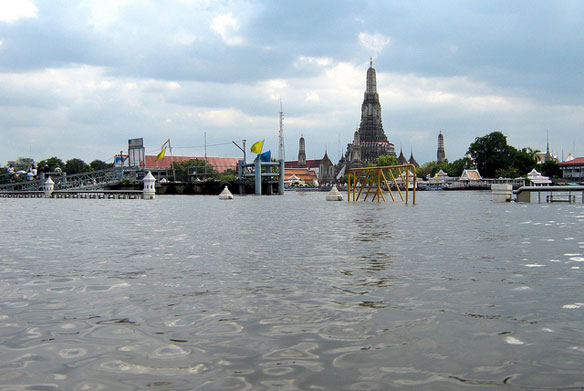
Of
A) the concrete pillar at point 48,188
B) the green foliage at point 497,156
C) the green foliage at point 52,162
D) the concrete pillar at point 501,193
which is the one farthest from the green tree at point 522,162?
the green foliage at point 52,162

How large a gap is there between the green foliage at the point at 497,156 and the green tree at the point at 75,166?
127 m

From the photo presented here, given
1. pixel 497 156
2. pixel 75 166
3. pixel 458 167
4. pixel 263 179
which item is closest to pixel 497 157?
pixel 497 156

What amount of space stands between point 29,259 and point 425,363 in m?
10.2

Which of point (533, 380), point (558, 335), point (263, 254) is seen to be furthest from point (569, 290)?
point (263, 254)

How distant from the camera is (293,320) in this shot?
654 cm

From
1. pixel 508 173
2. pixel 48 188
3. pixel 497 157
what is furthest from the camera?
pixel 497 157

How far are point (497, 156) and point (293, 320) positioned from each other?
15494 centimetres

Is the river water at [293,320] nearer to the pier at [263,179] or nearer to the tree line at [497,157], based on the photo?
the pier at [263,179]

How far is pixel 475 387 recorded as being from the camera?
437cm

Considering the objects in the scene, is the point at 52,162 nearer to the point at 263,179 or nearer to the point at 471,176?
the point at 263,179

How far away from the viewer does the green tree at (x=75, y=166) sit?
179800mm

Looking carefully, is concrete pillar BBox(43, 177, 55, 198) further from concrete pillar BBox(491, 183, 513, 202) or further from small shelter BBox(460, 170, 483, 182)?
small shelter BBox(460, 170, 483, 182)

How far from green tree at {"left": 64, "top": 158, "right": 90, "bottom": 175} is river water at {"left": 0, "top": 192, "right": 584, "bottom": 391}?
17994cm

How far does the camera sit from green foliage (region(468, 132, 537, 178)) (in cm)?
14975
